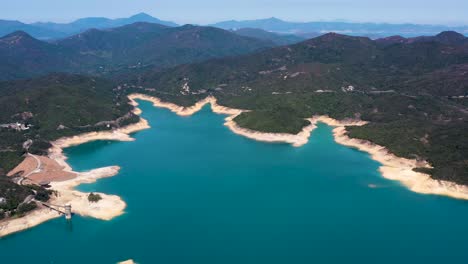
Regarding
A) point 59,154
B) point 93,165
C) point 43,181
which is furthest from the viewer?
point 59,154

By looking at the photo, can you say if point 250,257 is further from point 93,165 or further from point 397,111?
point 397,111

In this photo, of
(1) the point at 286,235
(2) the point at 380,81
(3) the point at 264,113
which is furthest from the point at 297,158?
(2) the point at 380,81

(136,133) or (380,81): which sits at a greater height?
(380,81)

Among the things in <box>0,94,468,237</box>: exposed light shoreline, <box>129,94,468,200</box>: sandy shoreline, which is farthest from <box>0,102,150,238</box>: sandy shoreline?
<box>129,94,468,200</box>: sandy shoreline

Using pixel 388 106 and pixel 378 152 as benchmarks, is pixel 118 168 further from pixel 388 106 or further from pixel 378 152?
pixel 388 106

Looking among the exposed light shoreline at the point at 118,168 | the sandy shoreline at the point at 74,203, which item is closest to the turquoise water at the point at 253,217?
the sandy shoreline at the point at 74,203

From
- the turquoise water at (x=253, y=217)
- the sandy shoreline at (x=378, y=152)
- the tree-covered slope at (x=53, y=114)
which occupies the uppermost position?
the tree-covered slope at (x=53, y=114)

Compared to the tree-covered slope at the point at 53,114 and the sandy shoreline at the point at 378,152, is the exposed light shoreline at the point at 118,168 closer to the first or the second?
the sandy shoreline at the point at 378,152
